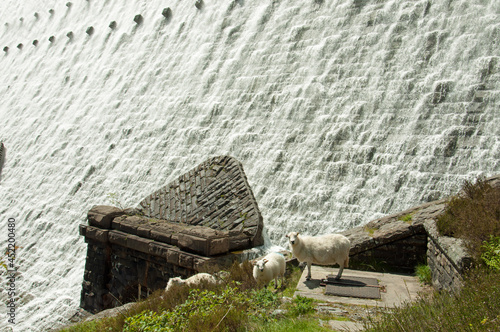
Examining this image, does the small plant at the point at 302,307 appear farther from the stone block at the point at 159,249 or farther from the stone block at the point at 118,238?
the stone block at the point at 118,238

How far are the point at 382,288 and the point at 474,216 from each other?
155 centimetres

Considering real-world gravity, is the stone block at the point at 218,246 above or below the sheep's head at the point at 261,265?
below

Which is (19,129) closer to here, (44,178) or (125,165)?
(44,178)

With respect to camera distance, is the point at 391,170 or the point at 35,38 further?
the point at 35,38

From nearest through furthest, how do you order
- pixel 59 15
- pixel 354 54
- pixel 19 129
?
pixel 354 54 → pixel 19 129 → pixel 59 15

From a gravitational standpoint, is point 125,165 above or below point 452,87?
below

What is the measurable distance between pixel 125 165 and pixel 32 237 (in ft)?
13.9

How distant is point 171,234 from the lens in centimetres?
915

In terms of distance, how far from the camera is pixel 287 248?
30.3ft

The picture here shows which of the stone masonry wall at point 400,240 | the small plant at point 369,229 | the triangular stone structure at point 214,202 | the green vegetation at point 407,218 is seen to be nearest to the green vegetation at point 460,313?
the stone masonry wall at point 400,240

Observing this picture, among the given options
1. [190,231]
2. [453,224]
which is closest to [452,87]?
[453,224]

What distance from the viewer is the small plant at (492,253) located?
4.79 metres

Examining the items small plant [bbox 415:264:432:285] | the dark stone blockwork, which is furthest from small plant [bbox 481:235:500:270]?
the dark stone blockwork

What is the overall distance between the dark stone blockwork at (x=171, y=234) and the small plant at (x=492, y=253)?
14.5 feet
